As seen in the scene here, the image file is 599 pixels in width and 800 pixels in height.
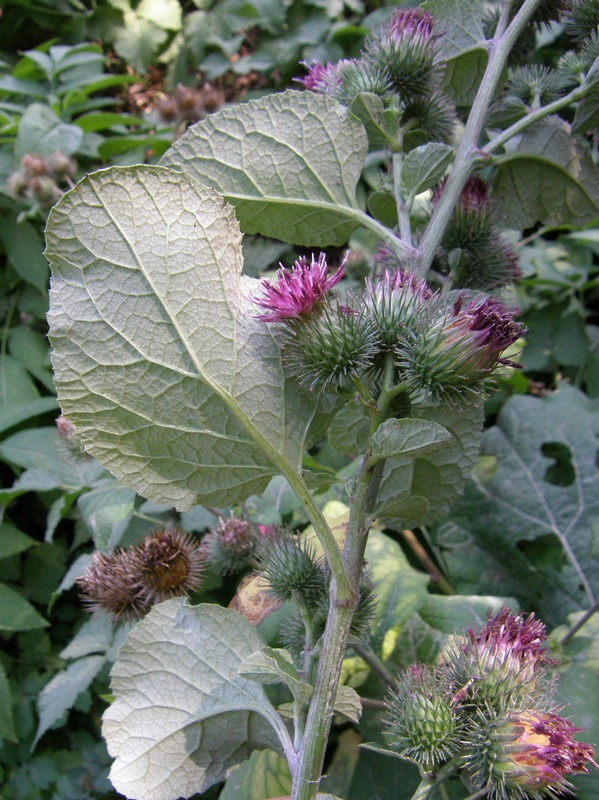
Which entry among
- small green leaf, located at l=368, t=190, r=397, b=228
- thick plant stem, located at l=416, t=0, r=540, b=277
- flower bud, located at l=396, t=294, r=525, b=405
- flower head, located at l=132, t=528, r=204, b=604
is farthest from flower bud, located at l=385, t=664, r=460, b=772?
small green leaf, located at l=368, t=190, r=397, b=228

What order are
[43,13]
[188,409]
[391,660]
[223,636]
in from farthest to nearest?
[43,13] → [391,660] → [223,636] → [188,409]

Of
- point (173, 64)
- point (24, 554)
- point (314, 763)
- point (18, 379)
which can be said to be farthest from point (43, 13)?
point (314, 763)

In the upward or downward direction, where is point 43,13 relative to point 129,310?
upward

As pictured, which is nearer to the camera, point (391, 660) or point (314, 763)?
point (314, 763)

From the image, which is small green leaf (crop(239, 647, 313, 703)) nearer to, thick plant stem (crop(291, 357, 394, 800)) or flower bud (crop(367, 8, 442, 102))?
thick plant stem (crop(291, 357, 394, 800))

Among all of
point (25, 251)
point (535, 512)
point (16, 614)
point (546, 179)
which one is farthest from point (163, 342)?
point (25, 251)

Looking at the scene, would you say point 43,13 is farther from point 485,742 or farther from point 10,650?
point 485,742

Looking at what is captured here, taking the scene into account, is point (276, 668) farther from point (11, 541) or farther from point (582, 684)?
point (11, 541)

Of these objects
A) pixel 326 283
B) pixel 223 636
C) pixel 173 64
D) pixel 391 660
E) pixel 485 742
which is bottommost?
pixel 391 660
